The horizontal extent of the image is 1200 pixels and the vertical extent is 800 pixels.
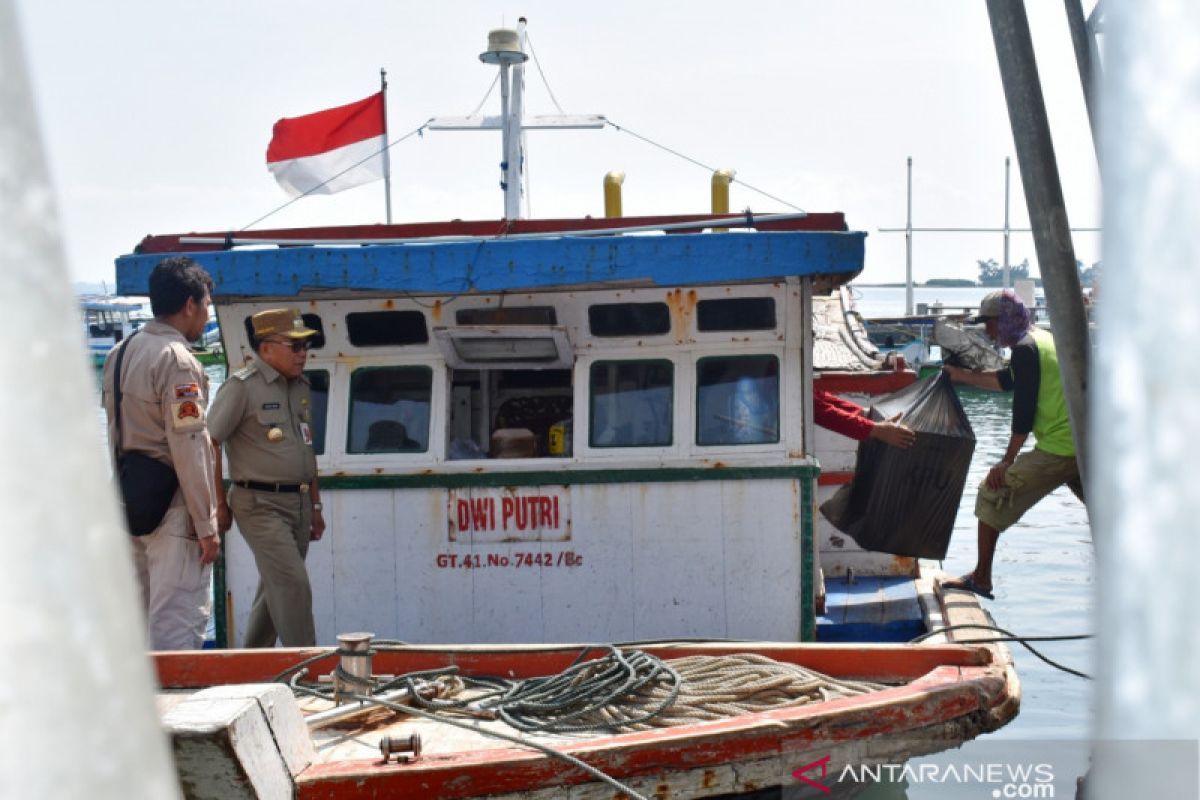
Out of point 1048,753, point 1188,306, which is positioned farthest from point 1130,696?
point 1048,753

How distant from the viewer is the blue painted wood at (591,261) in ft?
21.3

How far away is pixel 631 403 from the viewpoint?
715 centimetres

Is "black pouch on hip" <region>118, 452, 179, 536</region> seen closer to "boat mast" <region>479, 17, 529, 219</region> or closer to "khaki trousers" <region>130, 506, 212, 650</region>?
"khaki trousers" <region>130, 506, 212, 650</region>

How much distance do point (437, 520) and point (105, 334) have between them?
55.8m

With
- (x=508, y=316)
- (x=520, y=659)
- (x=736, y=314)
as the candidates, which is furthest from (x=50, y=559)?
(x=508, y=316)

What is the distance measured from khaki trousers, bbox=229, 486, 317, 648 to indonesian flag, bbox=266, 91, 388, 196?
4475mm

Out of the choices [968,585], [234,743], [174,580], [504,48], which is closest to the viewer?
[234,743]

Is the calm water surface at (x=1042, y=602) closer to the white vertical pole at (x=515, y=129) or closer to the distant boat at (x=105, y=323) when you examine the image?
the white vertical pole at (x=515, y=129)

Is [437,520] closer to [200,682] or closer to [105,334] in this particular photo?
[200,682]

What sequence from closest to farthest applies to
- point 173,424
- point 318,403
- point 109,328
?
1. point 173,424
2. point 318,403
3. point 109,328

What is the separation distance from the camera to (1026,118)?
351 centimetres

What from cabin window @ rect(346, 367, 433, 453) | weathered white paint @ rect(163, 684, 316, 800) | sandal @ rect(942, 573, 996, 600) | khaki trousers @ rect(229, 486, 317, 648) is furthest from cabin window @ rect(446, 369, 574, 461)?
weathered white paint @ rect(163, 684, 316, 800)

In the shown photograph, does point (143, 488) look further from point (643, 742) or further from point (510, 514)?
point (643, 742)

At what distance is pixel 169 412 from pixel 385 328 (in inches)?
68.4
